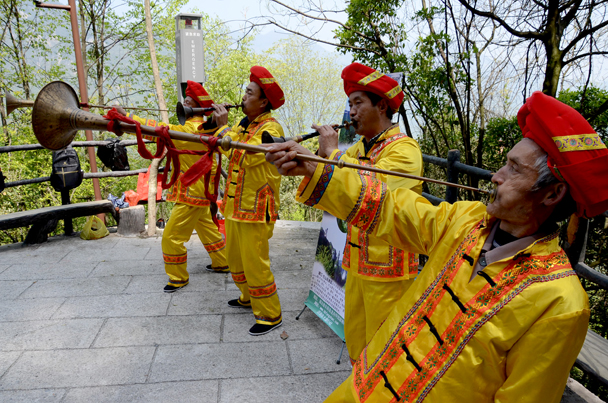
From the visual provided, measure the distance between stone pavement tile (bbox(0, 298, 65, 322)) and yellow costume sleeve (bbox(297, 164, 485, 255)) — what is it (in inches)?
141

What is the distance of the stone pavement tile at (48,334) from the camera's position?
3.31 m

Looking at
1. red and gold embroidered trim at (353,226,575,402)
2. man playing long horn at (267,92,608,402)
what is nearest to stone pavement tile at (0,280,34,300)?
man playing long horn at (267,92,608,402)

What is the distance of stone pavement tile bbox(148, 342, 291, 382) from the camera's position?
295cm

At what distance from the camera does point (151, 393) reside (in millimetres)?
2725

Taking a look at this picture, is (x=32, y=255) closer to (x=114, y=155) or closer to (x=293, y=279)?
(x=114, y=155)

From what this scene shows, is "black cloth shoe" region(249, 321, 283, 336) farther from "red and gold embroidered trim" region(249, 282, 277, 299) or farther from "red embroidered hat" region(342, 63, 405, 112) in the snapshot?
"red embroidered hat" region(342, 63, 405, 112)

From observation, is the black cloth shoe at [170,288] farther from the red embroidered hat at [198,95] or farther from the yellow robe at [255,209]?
the red embroidered hat at [198,95]

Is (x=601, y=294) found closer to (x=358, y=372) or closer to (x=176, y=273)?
(x=358, y=372)

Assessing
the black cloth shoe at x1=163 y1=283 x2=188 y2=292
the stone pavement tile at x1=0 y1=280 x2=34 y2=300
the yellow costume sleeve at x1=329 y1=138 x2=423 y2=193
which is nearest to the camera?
the yellow costume sleeve at x1=329 y1=138 x2=423 y2=193

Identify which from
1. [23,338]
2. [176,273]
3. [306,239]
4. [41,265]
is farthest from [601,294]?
[41,265]

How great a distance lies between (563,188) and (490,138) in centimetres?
388

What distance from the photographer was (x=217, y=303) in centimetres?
413

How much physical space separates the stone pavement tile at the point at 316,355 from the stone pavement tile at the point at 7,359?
208 centimetres

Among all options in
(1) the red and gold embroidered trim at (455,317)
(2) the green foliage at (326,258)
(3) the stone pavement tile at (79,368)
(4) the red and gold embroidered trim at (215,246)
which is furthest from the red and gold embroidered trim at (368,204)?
(4) the red and gold embroidered trim at (215,246)
